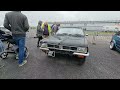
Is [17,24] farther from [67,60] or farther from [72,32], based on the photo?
[72,32]

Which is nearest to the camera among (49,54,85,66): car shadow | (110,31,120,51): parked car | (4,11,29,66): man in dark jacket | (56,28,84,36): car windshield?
(4,11,29,66): man in dark jacket

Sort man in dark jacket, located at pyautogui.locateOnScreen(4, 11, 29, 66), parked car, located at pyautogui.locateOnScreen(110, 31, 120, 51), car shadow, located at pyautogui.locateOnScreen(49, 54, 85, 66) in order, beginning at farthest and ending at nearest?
parked car, located at pyautogui.locateOnScreen(110, 31, 120, 51), car shadow, located at pyautogui.locateOnScreen(49, 54, 85, 66), man in dark jacket, located at pyautogui.locateOnScreen(4, 11, 29, 66)

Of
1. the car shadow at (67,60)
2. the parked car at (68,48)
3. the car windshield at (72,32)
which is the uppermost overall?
the car windshield at (72,32)

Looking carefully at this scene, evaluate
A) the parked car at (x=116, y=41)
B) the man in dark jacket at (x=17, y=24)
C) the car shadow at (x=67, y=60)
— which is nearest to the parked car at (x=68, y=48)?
the car shadow at (x=67, y=60)

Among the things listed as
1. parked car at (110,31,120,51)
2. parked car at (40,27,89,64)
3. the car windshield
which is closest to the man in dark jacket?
parked car at (40,27,89,64)

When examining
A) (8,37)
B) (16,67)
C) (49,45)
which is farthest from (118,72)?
(8,37)

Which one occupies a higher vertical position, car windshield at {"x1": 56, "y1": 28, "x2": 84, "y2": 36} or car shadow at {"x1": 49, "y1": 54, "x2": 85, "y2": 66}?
car windshield at {"x1": 56, "y1": 28, "x2": 84, "y2": 36}

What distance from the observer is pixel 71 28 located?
5102 millimetres

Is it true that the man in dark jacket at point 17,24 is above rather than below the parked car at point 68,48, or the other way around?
above

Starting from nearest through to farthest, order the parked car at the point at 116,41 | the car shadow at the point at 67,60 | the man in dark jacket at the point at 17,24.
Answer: the man in dark jacket at the point at 17,24
the car shadow at the point at 67,60
the parked car at the point at 116,41

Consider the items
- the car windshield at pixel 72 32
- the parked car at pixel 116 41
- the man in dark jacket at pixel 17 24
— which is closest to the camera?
the man in dark jacket at pixel 17 24

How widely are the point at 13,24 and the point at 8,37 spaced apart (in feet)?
3.22

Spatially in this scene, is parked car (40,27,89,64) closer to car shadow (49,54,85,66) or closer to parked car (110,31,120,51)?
car shadow (49,54,85,66)

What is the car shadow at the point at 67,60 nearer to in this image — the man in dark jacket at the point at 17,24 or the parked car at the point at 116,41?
the man in dark jacket at the point at 17,24
